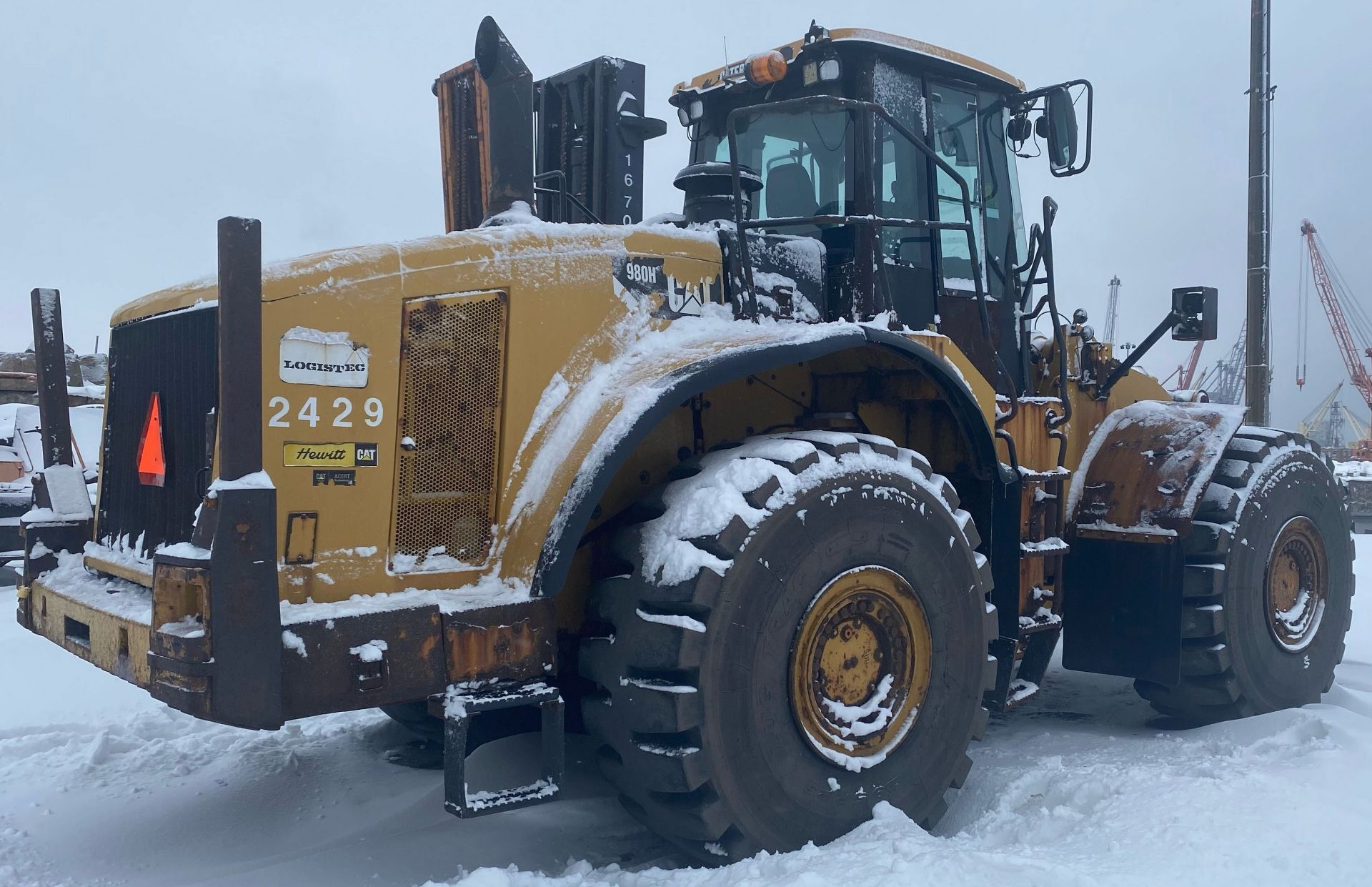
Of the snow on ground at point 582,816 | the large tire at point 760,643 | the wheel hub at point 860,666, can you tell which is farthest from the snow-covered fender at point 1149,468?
the wheel hub at point 860,666

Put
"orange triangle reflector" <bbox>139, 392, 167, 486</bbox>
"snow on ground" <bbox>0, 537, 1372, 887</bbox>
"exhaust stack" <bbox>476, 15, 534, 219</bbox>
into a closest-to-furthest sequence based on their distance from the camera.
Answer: "snow on ground" <bbox>0, 537, 1372, 887</bbox> < "orange triangle reflector" <bbox>139, 392, 167, 486</bbox> < "exhaust stack" <bbox>476, 15, 534, 219</bbox>

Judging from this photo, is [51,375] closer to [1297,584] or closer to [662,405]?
[662,405]

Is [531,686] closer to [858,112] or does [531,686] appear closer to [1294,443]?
[858,112]

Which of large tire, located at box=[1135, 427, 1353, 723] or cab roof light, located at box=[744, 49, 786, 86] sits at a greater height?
cab roof light, located at box=[744, 49, 786, 86]

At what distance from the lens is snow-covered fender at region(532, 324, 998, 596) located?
311 cm

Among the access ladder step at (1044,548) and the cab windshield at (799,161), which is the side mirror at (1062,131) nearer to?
the cab windshield at (799,161)

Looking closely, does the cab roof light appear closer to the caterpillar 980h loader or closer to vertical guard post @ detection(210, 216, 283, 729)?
the caterpillar 980h loader

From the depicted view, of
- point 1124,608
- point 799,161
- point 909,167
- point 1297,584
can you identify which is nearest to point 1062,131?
point 909,167

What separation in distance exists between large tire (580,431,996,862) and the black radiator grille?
1.32 meters

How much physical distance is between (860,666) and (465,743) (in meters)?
1.39

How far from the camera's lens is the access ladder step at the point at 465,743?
9.70 ft

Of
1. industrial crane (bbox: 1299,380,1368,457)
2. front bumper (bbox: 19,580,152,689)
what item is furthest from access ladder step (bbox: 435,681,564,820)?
industrial crane (bbox: 1299,380,1368,457)

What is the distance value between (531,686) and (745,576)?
28.1 inches

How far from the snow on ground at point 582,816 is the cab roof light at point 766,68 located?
275cm
